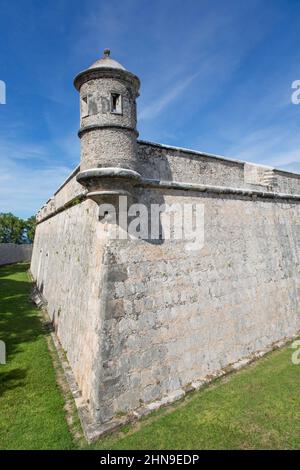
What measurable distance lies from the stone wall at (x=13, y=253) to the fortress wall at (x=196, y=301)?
1253 inches

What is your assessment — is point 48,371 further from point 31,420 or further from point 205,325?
point 205,325

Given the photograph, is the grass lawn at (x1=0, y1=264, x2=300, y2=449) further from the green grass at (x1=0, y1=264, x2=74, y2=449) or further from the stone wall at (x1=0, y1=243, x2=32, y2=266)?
the stone wall at (x1=0, y1=243, x2=32, y2=266)

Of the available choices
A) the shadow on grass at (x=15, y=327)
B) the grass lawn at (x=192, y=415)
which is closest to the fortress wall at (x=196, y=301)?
the grass lawn at (x=192, y=415)

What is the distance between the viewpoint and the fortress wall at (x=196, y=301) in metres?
5.83

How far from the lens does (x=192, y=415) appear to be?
18.5 ft

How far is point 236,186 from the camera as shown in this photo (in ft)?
28.8

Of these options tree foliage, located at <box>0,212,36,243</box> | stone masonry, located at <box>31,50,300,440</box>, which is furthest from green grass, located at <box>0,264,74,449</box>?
tree foliage, located at <box>0,212,36,243</box>

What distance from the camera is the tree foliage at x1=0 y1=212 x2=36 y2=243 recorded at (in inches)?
1897

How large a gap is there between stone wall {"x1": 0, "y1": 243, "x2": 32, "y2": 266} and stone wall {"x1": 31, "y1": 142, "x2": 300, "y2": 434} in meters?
27.4

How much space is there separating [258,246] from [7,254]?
3246cm

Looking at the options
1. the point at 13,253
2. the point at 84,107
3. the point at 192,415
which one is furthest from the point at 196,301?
the point at 13,253

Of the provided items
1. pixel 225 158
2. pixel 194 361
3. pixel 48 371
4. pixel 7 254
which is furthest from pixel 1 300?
pixel 7 254

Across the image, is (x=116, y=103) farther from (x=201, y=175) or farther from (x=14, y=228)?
(x=14, y=228)

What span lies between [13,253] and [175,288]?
3347 centimetres
